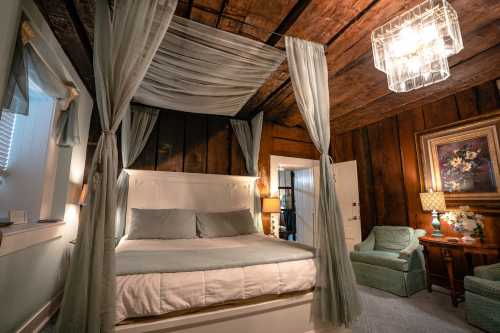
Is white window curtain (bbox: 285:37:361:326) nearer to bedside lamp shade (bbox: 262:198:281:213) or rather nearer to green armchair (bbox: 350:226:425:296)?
green armchair (bbox: 350:226:425:296)

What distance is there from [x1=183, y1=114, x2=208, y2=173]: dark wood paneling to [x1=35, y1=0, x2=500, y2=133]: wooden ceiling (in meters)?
1.32

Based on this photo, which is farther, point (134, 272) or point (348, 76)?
point (348, 76)

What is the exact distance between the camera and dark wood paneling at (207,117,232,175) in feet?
12.0

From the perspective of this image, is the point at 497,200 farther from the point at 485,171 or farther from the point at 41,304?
the point at 41,304

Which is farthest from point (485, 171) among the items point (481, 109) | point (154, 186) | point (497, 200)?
point (154, 186)

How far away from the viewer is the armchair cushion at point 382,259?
8.66ft

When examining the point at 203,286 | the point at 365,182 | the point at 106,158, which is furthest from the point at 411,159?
the point at 106,158

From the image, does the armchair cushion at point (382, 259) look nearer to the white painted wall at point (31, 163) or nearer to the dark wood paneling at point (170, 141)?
the dark wood paneling at point (170, 141)

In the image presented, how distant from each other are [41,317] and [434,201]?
4.31 m

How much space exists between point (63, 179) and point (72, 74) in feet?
3.59

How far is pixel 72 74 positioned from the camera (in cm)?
231

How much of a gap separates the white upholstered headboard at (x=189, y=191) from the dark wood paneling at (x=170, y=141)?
0.18 meters

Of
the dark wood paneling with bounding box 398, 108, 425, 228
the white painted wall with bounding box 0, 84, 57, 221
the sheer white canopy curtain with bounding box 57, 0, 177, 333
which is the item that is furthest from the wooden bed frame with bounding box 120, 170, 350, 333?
the dark wood paneling with bounding box 398, 108, 425, 228

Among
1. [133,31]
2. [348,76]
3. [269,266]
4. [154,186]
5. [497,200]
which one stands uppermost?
[348,76]
